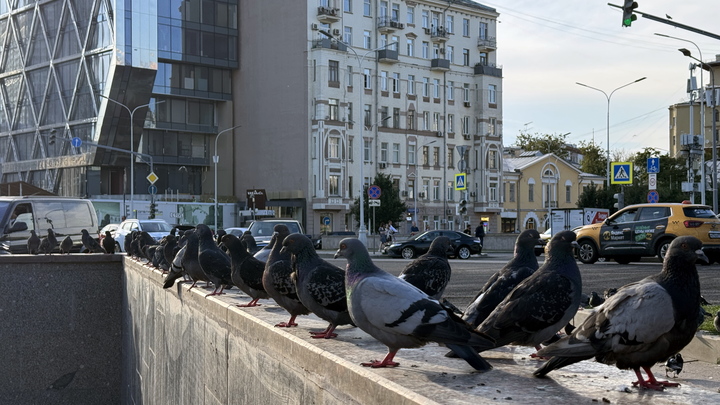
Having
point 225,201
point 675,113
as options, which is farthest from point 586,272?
point 675,113

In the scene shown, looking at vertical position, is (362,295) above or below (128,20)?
below

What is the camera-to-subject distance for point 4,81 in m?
82.6

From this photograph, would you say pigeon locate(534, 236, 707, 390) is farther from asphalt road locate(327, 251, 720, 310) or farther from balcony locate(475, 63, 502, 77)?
balcony locate(475, 63, 502, 77)

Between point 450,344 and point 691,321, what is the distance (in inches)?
46.7

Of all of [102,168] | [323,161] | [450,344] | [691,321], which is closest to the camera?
[691,321]

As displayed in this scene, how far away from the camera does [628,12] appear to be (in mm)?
21469

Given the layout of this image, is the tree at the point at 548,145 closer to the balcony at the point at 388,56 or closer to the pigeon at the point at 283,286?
the balcony at the point at 388,56

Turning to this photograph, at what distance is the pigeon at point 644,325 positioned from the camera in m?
4.23

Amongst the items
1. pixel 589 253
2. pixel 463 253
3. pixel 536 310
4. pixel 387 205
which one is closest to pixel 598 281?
pixel 589 253

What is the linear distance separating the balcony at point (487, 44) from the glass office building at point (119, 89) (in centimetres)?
2023

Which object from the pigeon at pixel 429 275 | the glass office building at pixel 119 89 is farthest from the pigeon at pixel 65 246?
the glass office building at pixel 119 89

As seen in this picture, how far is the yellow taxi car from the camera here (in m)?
23.8

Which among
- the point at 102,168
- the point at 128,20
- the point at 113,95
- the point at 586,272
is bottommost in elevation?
the point at 586,272

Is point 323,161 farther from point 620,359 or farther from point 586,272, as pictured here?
point 620,359
